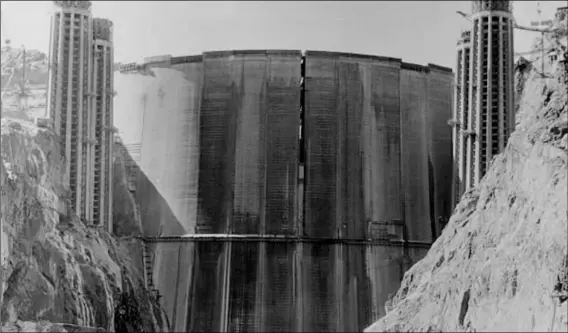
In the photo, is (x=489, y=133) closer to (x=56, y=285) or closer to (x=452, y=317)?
(x=56, y=285)

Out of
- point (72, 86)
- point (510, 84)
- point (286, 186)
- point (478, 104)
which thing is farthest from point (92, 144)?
point (510, 84)

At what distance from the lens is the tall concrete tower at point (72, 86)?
5875cm

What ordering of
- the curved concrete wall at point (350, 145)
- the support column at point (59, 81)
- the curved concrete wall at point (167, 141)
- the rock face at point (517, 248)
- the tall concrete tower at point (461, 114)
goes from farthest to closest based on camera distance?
the curved concrete wall at point (167, 141), the curved concrete wall at point (350, 145), the tall concrete tower at point (461, 114), the support column at point (59, 81), the rock face at point (517, 248)

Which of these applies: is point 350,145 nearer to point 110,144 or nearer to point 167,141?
point 167,141

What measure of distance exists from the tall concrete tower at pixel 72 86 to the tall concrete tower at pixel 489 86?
19.0m

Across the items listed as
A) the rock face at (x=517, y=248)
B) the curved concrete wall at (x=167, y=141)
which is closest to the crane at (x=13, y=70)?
the curved concrete wall at (x=167, y=141)

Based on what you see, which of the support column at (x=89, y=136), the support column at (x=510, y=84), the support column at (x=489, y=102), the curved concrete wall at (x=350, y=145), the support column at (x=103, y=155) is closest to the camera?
the support column at (x=489, y=102)

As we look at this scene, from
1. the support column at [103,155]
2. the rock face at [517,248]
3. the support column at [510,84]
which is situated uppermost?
the support column at [510,84]

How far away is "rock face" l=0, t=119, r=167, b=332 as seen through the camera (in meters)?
49.9

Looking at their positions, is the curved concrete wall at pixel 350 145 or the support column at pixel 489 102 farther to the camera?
the curved concrete wall at pixel 350 145

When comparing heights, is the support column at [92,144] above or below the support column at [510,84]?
below

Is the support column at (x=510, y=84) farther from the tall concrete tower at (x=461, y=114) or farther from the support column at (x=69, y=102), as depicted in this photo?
the support column at (x=69, y=102)

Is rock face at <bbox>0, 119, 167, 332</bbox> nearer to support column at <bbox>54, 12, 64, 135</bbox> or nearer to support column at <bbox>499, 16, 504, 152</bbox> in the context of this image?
support column at <bbox>54, 12, 64, 135</bbox>

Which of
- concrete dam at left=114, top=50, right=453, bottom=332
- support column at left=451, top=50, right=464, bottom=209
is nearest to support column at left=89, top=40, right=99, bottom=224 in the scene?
concrete dam at left=114, top=50, right=453, bottom=332
